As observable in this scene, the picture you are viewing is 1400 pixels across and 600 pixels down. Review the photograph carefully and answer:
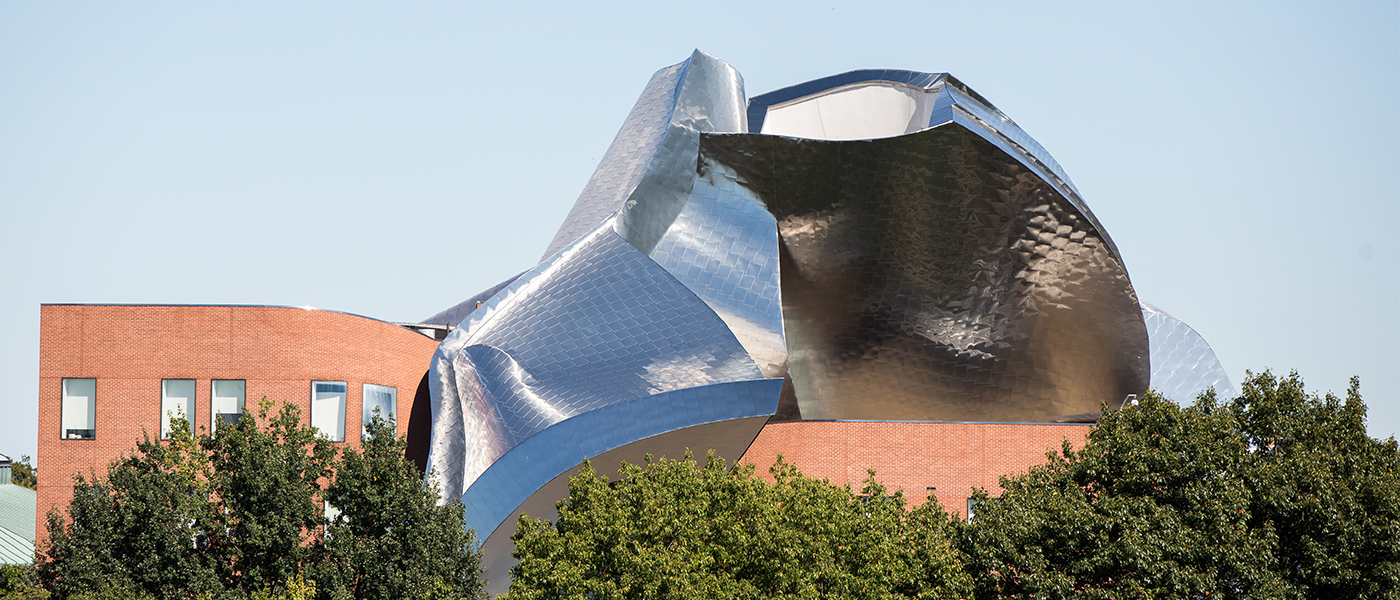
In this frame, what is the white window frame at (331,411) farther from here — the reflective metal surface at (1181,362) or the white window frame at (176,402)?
the reflective metal surface at (1181,362)

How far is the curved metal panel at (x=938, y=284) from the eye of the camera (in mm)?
30344

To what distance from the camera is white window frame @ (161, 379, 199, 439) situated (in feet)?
91.6

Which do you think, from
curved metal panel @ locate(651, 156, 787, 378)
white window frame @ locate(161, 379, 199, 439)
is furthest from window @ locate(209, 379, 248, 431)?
curved metal panel @ locate(651, 156, 787, 378)

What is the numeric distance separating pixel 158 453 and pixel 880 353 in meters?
18.8

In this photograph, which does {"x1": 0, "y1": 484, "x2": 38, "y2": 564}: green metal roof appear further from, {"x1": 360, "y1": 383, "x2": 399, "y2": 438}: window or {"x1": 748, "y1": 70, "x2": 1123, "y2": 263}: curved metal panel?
{"x1": 748, "y1": 70, "x2": 1123, "y2": 263}: curved metal panel

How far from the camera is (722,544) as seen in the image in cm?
2152

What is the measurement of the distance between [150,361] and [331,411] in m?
4.09

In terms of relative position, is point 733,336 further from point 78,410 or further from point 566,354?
point 78,410

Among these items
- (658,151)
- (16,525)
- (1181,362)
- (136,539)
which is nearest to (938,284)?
(658,151)

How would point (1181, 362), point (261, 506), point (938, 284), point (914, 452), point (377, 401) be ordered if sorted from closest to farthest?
point (261, 506), point (914, 452), point (377, 401), point (938, 284), point (1181, 362)

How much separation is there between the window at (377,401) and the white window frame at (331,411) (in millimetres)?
476

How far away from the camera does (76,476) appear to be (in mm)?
23766

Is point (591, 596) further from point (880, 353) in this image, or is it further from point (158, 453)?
point (880, 353)

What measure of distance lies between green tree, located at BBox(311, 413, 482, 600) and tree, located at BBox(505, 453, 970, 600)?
1.68m
